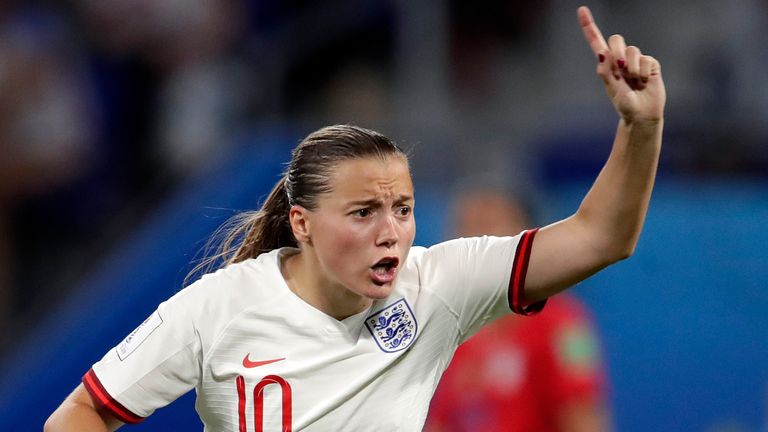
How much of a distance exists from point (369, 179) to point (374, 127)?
311 centimetres

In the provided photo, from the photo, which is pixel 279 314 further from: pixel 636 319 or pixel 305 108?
pixel 305 108

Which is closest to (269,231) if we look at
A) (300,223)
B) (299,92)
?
(300,223)

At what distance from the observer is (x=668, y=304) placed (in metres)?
5.36

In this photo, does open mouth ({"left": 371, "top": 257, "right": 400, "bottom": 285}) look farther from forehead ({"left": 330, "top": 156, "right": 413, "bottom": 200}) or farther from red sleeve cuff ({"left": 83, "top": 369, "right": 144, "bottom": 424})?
red sleeve cuff ({"left": 83, "top": 369, "right": 144, "bottom": 424})

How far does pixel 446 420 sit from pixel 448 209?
135 cm

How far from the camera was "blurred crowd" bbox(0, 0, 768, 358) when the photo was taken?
5789 mm

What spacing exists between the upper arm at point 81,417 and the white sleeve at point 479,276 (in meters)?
0.87

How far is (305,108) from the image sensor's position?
623 centimetres

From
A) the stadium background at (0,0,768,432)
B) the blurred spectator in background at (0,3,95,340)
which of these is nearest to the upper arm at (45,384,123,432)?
the stadium background at (0,0,768,432)

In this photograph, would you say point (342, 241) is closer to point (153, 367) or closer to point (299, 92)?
point (153, 367)

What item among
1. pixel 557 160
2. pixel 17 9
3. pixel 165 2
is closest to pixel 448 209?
pixel 557 160

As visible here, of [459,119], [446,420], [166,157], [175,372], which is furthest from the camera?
[166,157]

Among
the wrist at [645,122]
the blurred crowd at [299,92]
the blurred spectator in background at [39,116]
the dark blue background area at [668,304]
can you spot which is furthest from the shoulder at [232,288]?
the blurred spectator in background at [39,116]

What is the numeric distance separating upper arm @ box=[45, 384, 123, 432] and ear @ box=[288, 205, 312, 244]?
65 cm
